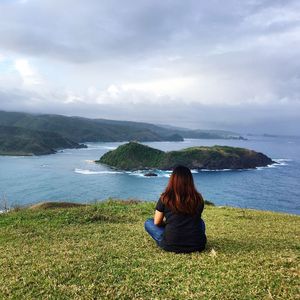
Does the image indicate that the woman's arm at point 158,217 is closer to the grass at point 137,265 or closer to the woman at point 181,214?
the woman at point 181,214

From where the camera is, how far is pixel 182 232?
33.8 ft

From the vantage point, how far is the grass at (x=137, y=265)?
307 inches

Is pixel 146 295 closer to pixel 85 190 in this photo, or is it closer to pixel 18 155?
pixel 85 190

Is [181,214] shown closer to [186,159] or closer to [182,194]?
[182,194]

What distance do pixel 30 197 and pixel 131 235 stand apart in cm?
8507

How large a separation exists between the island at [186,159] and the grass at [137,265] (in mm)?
133948

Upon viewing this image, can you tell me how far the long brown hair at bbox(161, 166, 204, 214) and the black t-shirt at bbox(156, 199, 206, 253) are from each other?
18cm

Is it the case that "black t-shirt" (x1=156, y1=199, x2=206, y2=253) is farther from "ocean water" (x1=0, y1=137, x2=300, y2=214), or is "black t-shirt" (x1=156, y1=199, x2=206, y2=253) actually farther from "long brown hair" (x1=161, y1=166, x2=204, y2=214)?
"ocean water" (x1=0, y1=137, x2=300, y2=214)

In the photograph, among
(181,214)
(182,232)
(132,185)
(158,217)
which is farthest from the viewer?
(132,185)

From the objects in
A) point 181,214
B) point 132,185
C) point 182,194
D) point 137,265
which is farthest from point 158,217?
point 132,185

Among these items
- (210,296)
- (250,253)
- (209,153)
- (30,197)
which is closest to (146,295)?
(210,296)

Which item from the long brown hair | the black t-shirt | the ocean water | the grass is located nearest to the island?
the ocean water

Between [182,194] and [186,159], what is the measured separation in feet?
465

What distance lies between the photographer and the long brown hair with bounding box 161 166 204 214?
9945 millimetres
